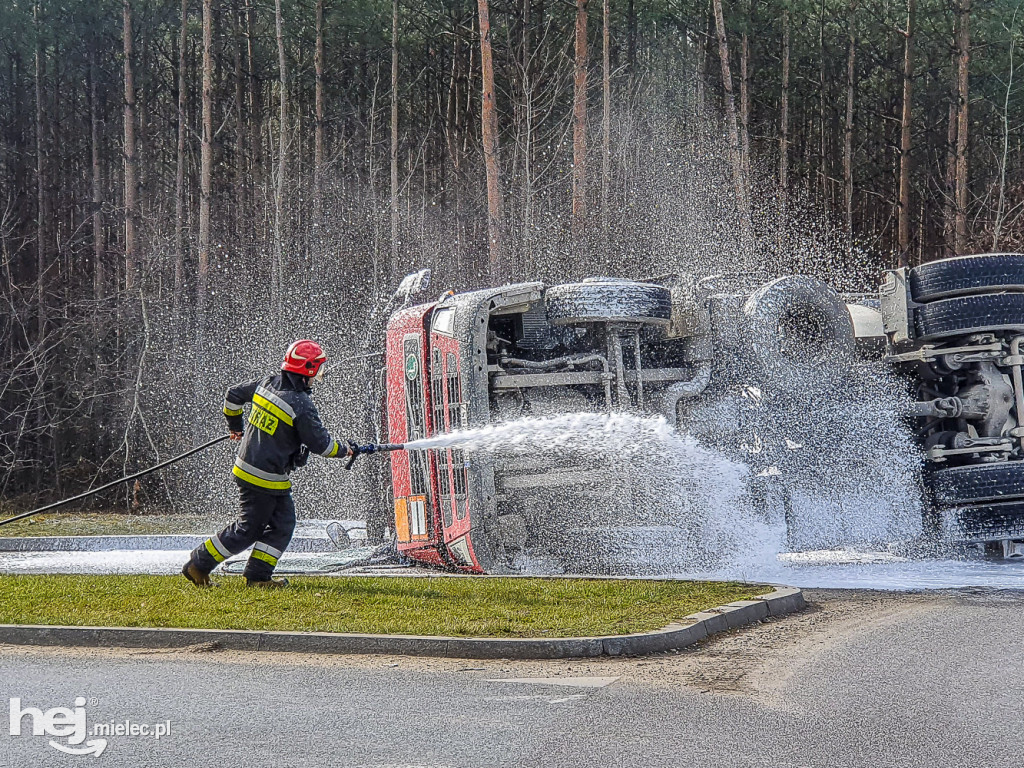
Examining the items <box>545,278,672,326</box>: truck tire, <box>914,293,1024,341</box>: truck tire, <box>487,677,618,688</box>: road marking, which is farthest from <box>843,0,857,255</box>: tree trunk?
<box>487,677,618,688</box>: road marking

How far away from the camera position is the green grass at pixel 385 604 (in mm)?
7105

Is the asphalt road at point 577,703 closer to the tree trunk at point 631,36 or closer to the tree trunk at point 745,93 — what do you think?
the tree trunk at point 745,93

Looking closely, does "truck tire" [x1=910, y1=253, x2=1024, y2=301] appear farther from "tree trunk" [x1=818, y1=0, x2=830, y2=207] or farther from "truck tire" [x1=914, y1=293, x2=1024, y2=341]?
"tree trunk" [x1=818, y1=0, x2=830, y2=207]

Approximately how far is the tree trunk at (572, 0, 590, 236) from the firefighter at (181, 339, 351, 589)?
16.4 m

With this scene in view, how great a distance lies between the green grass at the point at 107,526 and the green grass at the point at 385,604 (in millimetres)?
5791

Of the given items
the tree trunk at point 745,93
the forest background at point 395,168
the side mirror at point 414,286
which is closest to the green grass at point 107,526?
the forest background at point 395,168

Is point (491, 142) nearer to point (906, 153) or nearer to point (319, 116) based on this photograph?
point (319, 116)

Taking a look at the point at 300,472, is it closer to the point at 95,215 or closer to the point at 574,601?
the point at 574,601

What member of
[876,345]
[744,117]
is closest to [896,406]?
[876,345]

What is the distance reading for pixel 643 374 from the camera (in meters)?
10.1

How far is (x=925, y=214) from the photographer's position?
3556cm

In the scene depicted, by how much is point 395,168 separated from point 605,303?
20916 mm

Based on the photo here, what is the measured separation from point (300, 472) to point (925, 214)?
24009 mm

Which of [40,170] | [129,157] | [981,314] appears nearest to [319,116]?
[129,157]
